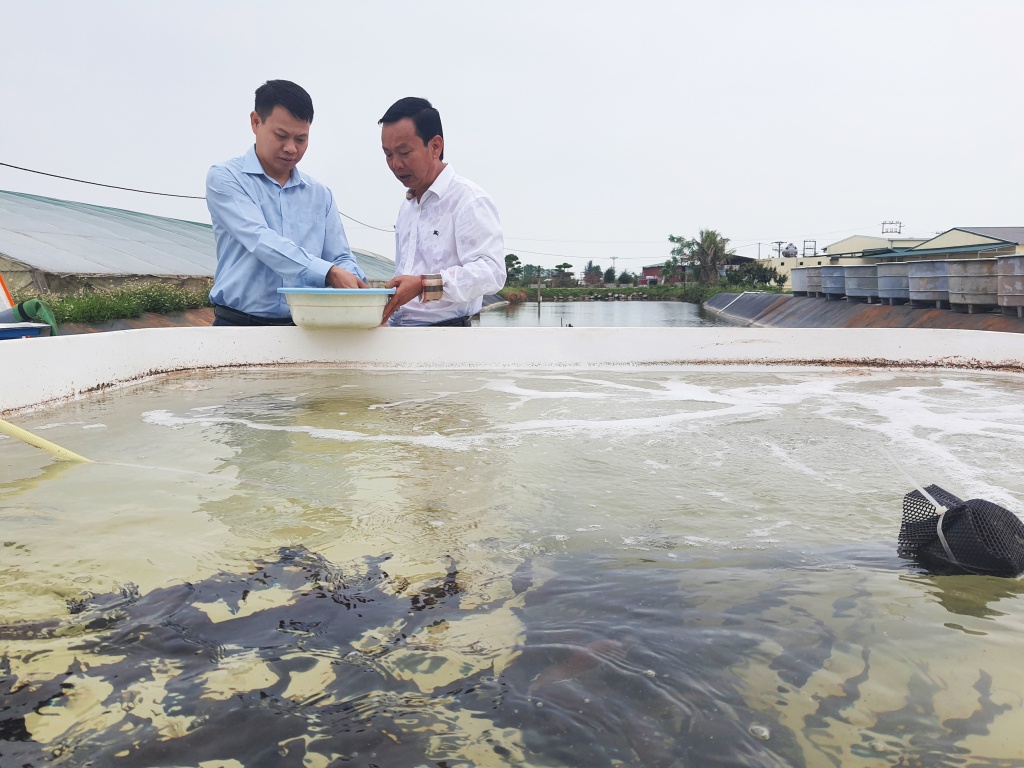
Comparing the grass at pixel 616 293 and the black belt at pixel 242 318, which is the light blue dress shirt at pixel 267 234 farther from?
the grass at pixel 616 293

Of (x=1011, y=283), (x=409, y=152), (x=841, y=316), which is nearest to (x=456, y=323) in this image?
(x=409, y=152)

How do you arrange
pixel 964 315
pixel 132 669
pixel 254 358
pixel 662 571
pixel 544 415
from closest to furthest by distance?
pixel 132 669, pixel 662 571, pixel 544 415, pixel 254 358, pixel 964 315

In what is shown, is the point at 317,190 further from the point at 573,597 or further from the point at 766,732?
the point at 766,732

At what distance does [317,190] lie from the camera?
15.2ft

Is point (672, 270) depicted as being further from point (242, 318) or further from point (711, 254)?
point (242, 318)

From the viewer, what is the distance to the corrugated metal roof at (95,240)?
12.6 meters

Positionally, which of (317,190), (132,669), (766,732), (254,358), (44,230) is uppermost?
(44,230)

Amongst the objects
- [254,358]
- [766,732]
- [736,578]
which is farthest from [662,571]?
[254,358]

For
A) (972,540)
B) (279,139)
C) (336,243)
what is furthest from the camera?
(336,243)

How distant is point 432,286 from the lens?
174 inches

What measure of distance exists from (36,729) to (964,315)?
50.8 ft

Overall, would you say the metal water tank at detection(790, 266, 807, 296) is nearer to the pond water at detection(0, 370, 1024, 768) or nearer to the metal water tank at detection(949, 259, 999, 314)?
the metal water tank at detection(949, 259, 999, 314)

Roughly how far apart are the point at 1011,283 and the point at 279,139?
39.4ft

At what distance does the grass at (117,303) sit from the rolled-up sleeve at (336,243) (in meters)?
5.15
